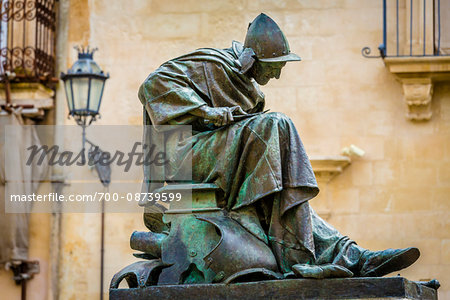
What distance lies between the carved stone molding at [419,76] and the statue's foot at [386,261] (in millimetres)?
6990

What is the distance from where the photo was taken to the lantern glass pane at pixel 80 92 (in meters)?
12.9

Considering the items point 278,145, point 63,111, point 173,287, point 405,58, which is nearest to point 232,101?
point 278,145

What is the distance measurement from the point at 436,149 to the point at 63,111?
3.71 m

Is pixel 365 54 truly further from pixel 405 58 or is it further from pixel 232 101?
pixel 232 101

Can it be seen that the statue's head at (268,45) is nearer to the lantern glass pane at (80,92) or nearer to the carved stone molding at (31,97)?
the lantern glass pane at (80,92)

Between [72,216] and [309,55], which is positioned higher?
[309,55]

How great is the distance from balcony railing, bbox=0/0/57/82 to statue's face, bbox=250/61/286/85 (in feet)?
24.4

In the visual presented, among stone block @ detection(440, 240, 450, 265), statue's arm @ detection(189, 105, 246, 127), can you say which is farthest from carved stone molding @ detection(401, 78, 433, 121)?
statue's arm @ detection(189, 105, 246, 127)

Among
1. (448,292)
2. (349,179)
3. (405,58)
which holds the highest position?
(405,58)

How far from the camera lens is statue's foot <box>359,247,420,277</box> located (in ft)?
24.8

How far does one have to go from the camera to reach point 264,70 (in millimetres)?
8102

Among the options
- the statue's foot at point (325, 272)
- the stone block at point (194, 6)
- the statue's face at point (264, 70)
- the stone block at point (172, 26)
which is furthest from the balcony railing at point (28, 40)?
the statue's foot at point (325, 272)

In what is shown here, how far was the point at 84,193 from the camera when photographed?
606 inches

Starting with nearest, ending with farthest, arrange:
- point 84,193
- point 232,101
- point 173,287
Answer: point 173,287
point 232,101
point 84,193
